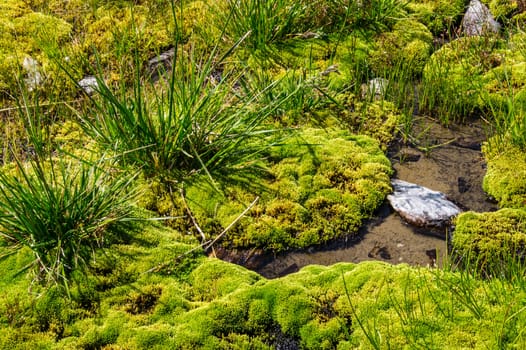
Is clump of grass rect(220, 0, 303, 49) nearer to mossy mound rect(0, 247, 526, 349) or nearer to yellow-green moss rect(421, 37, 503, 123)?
yellow-green moss rect(421, 37, 503, 123)

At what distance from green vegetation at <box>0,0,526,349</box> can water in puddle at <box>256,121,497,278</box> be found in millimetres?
112

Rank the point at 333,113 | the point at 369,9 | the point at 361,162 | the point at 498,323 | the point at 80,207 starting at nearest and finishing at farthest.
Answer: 1. the point at 498,323
2. the point at 80,207
3. the point at 361,162
4. the point at 333,113
5. the point at 369,9

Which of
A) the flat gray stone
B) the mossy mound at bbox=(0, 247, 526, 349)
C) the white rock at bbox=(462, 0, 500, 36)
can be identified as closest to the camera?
the mossy mound at bbox=(0, 247, 526, 349)

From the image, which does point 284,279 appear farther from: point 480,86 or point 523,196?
point 480,86

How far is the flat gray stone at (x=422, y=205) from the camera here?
446 cm

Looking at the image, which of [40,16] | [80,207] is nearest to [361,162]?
[80,207]

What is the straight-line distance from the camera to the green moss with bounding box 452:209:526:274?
159 inches

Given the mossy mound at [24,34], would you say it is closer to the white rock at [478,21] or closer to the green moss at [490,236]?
the green moss at [490,236]

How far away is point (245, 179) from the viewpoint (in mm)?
4656

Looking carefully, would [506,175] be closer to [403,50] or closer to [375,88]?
[375,88]

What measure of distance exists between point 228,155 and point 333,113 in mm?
1469

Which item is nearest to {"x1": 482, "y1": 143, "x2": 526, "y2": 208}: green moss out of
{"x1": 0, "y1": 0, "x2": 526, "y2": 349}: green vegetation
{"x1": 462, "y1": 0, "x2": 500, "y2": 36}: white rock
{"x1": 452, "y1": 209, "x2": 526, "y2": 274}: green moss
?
{"x1": 0, "y1": 0, "x2": 526, "y2": 349}: green vegetation

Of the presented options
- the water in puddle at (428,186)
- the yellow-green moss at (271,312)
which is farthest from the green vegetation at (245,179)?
the water in puddle at (428,186)

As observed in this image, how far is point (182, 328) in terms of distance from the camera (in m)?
3.32
